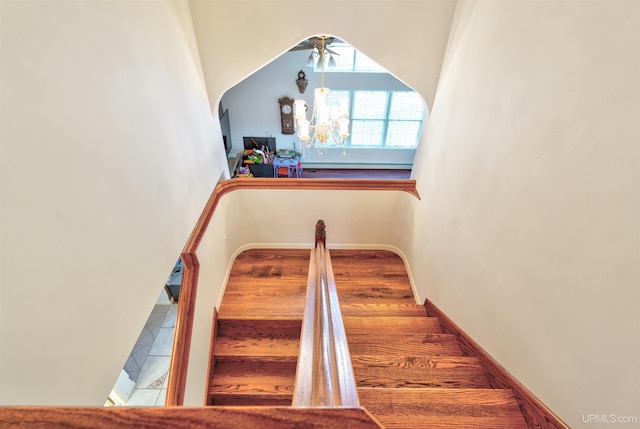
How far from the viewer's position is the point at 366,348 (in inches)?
77.6

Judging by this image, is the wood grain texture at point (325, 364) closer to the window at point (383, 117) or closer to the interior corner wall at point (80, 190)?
the interior corner wall at point (80, 190)

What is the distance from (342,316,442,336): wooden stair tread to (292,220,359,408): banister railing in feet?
3.02

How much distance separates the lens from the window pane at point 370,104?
6.55 m

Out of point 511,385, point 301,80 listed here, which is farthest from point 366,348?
point 301,80

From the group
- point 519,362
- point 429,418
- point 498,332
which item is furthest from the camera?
point 498,332

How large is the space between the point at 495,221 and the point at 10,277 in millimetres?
1980

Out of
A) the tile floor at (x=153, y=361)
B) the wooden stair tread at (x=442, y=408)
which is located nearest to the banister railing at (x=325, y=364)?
the wooden stair tread at (x=442, y=408)

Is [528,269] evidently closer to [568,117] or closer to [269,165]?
[568,117]

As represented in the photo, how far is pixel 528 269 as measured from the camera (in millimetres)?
1349

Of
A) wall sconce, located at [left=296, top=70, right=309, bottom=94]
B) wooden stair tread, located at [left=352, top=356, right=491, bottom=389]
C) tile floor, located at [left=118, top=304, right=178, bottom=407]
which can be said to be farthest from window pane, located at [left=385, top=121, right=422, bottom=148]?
wooden stair tread, located at [left=352, top=356, right=491, bottom=389]

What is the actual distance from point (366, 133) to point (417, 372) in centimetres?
602

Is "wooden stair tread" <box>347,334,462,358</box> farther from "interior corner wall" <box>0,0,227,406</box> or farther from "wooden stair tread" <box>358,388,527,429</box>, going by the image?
"interior corner wall" <box>0,0,227,406</box>

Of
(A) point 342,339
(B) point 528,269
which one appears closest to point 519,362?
(B) point 528,269

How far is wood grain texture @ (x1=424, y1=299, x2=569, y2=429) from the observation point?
1262 millimetres
